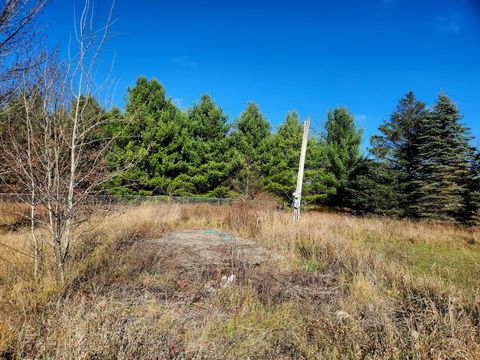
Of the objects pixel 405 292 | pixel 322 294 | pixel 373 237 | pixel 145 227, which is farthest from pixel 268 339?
pixel 373 237

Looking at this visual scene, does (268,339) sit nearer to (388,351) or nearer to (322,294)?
(388,351)

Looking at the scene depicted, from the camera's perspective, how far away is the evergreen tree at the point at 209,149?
2125cm

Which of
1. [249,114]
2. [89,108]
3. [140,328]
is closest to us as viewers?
[140,328]

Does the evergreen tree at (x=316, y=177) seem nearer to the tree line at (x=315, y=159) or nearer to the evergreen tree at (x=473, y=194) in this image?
the tree line at (x=315, y=159)

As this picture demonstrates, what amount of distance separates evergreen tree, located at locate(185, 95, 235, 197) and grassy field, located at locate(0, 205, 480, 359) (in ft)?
45.5

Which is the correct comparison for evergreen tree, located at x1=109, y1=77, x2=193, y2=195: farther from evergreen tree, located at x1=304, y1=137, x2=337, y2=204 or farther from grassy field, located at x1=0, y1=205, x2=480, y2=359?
grassy field, located at x1=0, y1=205, x2=480, y2=359

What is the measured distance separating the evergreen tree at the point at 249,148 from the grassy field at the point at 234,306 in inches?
625

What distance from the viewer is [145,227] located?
1012 cm

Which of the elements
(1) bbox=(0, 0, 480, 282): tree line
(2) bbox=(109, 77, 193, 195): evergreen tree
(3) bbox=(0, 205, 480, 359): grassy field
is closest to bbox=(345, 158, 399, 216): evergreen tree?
(1) bbox=(0, 0, 480, 282): tree line

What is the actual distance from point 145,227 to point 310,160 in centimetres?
1733

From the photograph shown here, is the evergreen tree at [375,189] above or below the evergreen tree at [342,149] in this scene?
below

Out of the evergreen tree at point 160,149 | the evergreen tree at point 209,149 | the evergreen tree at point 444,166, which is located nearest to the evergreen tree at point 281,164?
the evergreen tree at point 209,149

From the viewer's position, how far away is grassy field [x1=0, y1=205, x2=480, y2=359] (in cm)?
260

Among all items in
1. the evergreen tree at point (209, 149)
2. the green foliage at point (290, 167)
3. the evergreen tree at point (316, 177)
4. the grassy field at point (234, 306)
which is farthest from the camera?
the evergreen tree at point (316, 177)
